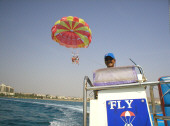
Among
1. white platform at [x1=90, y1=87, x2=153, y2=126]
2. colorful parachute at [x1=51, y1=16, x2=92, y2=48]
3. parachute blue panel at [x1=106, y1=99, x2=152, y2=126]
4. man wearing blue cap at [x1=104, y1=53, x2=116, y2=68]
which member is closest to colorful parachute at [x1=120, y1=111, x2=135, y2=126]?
parachute blue panel at [x1=106, y1=99, x2=152, y2=126]

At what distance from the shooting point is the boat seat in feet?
6.25

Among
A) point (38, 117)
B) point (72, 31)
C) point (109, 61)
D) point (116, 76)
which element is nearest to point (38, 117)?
point (38, 117)

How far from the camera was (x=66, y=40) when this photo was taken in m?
13.5

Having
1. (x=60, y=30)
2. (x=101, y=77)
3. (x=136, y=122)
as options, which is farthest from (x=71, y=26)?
(x=136, y=122)

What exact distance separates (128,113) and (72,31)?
12.0m

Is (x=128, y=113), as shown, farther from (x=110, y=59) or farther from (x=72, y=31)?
(x=72, y=31)

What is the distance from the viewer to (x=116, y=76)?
1.98 m

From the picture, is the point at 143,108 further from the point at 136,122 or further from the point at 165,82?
the point at 165,82

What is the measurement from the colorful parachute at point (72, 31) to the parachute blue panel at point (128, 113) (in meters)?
10.5

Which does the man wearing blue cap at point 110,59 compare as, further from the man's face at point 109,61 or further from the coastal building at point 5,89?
the coastal building at point 5,89

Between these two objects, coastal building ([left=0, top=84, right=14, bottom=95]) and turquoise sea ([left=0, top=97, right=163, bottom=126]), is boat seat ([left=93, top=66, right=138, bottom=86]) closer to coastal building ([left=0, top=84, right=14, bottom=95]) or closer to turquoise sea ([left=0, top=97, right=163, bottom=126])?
turquoise sea ([left=0, top=97, right=163, bottom=126])

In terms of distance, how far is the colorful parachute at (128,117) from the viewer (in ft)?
5.31

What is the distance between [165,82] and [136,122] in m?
0.74

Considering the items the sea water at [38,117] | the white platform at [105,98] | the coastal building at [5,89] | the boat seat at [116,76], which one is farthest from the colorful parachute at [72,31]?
the coastal building at [5,89]
